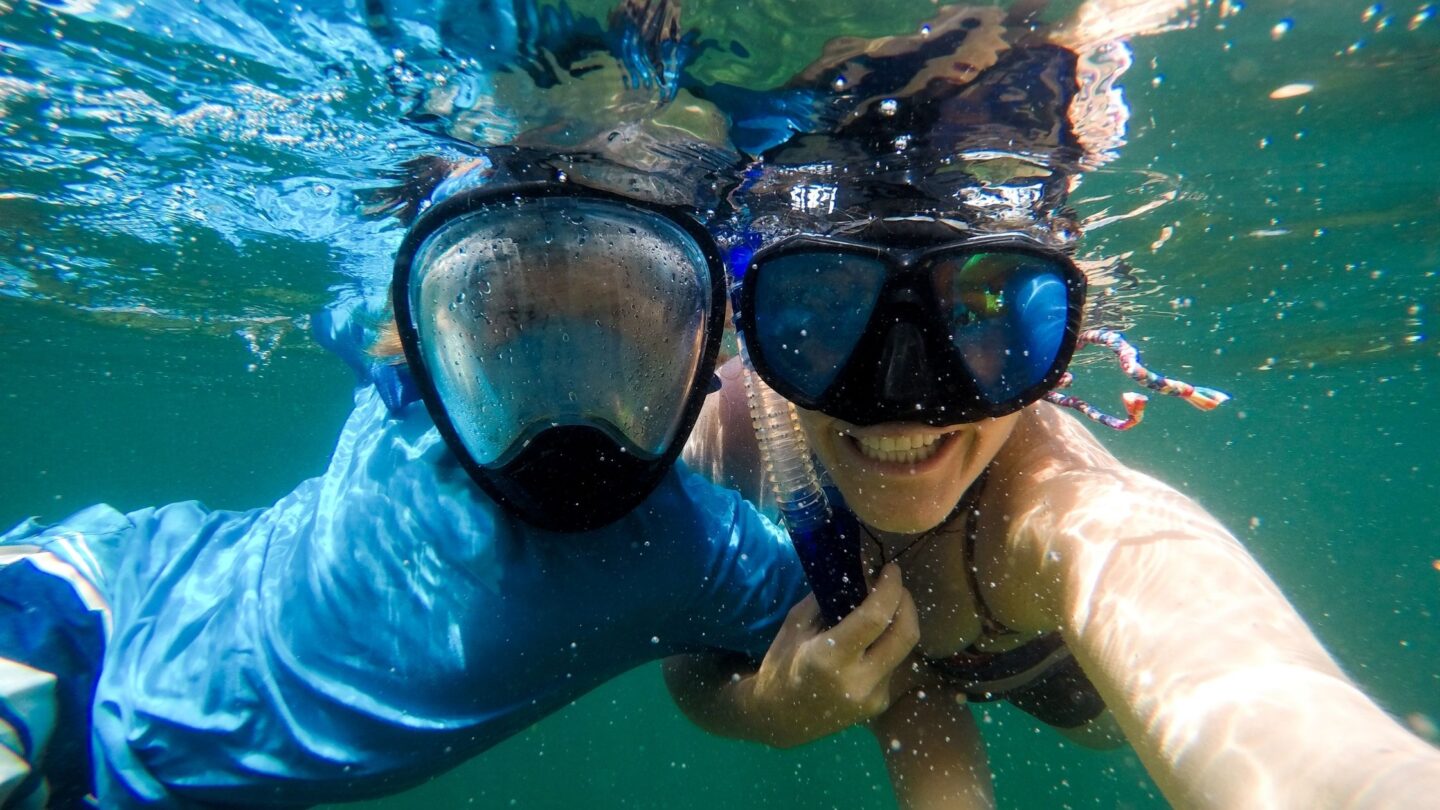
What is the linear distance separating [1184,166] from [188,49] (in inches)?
360

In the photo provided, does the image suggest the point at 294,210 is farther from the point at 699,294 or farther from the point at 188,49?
the point at 699,294

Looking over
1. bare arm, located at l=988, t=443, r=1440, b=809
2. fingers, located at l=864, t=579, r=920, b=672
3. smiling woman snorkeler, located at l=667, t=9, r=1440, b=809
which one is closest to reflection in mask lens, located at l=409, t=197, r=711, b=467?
smiling woman snorkeler, located at l=667, t=9, r=1440, b=809

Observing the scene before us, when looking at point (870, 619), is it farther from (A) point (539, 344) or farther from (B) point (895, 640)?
(A) point (539, 344)

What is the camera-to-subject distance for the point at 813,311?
10.0 ft

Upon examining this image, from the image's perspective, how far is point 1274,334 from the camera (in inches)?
715

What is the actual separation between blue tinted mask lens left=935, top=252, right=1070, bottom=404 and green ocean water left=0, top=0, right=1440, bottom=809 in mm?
1189

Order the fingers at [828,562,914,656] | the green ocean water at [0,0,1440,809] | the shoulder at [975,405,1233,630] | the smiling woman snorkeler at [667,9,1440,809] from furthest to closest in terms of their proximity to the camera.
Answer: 1. the green ocean water at [0,0,1440,809]
2. the fingers at [828,562,914,656]
3. the shoulder at [975,405,1233,630]
4. the smiling woman snorkeler at [667,9,1440,809]

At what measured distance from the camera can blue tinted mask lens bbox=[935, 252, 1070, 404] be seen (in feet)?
9.37

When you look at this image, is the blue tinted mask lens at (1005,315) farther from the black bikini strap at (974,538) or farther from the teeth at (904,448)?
the black bikini strap at (974,538)

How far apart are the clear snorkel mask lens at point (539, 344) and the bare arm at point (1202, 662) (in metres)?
1.66

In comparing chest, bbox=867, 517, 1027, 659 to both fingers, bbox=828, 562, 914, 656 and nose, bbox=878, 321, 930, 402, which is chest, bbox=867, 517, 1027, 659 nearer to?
fingers, bbox=828, 562, 914, 656

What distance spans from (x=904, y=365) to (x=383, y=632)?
248 cm

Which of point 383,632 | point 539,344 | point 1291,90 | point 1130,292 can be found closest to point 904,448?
point 539,344

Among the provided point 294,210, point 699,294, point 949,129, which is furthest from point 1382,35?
point 294,210
